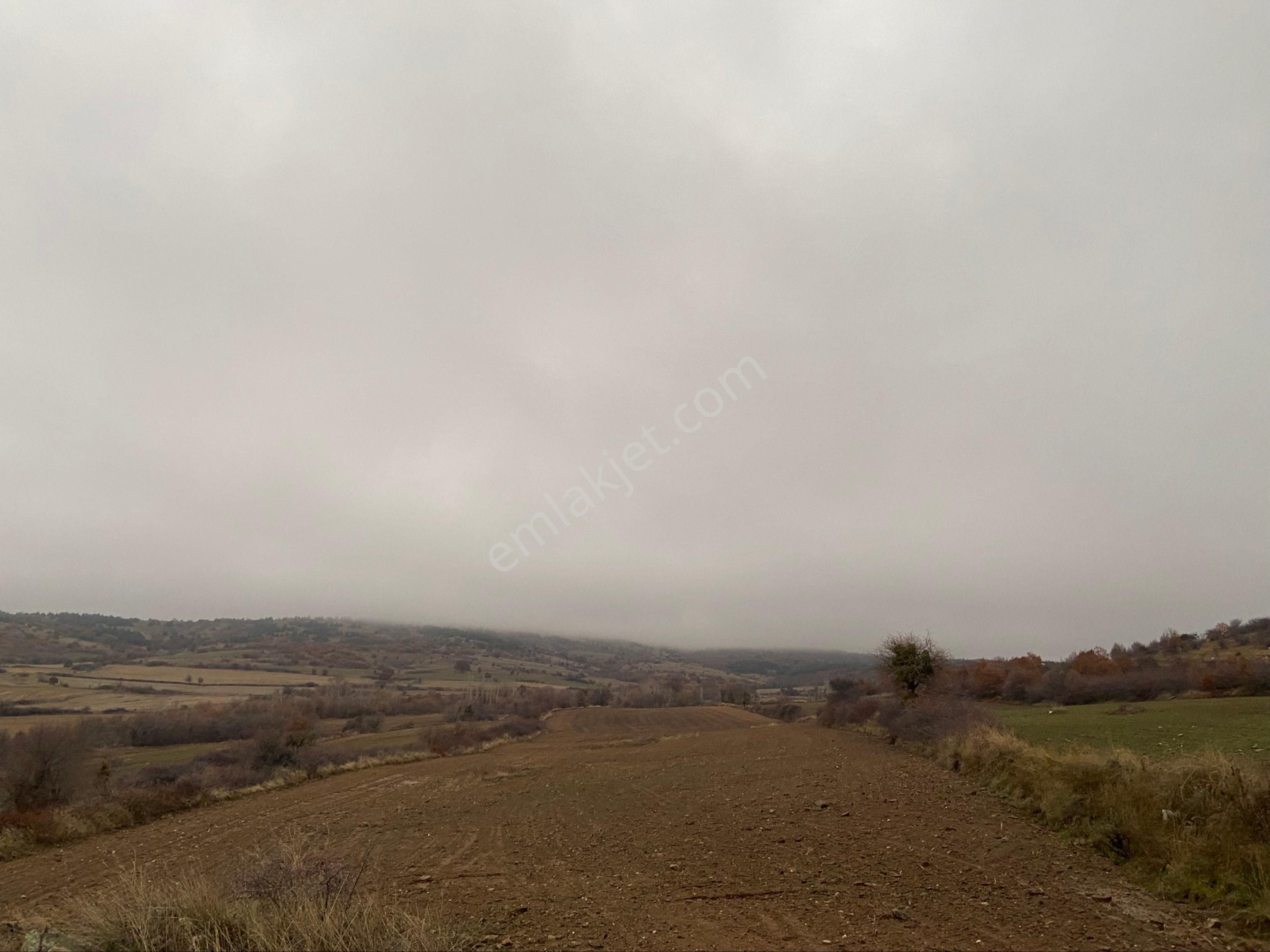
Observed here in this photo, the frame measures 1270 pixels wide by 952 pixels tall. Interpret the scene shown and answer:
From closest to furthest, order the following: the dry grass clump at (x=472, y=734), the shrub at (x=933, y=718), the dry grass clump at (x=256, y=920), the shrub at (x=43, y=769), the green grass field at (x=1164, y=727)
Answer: the dry grass clump at (x=256, y=920) < the green grass field at (x=1164, y=727) < the shrub at (x=933, y=718) < the shrub at (x=43, y=769) < the dry grass clump at (x=472, y=734)

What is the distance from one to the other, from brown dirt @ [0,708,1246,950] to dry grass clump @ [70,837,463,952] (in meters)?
1.59

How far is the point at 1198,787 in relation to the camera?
30.8 feet

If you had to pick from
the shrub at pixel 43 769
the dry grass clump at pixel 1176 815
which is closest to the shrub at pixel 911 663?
the dry grass clump at pixel 1176 815

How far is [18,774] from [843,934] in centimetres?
3878

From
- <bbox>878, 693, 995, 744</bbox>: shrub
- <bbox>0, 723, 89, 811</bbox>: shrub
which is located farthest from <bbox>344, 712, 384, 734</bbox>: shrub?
<bbox>878, 693, 995, 744</bbox>: shrub

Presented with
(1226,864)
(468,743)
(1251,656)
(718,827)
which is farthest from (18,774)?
(1251,656)

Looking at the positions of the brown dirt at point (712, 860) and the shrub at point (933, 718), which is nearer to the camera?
the brown dirt at point (712, 860)

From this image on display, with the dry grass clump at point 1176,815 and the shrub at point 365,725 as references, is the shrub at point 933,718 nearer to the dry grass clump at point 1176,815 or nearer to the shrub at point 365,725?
the dry grass clump at point 1176,815

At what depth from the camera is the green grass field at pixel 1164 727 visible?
720 inches

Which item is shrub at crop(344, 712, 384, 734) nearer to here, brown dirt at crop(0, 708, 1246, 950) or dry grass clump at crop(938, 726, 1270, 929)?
brown dirt at crop(0, 708, 1246, 950)

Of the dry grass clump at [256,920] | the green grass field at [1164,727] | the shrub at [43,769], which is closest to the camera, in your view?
the dry grass clump at [256,920]

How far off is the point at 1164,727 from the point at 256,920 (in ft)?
104

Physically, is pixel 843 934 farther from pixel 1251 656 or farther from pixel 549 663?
pixel 549 663

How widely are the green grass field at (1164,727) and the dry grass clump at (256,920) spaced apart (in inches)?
614
